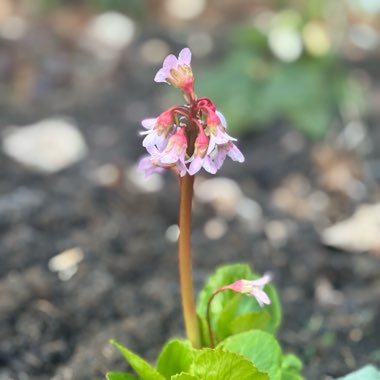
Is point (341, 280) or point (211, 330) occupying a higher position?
point (211, 330)

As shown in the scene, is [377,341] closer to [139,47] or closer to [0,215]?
[0,215]

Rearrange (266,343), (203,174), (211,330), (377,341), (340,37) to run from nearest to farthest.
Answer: (266,343) < (211,330) < (377,341) < (203,174) < (340,37)

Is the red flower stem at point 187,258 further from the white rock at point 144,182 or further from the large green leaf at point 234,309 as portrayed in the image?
the white rock at point 144,182

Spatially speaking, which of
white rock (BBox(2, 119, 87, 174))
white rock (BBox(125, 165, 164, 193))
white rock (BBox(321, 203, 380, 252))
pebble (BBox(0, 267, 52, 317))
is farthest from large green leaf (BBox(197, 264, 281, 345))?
white rock (BBox(2, 119, 87, 174))

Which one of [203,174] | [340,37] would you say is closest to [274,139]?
[203,174]

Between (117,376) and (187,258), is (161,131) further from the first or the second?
(117,376)

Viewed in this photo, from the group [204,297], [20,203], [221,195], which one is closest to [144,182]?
[221,195]
